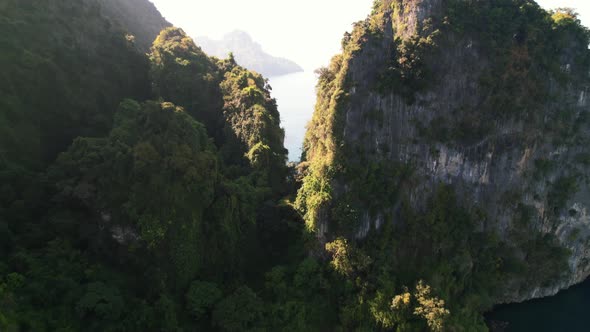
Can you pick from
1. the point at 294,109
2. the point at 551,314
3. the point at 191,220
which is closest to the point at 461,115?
the point at 551,314

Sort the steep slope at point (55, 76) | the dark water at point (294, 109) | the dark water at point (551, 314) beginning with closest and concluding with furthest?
1. the steep slope at point (55, 76)
2. the dark water at point (551, 314)
3. the dark water at point (294, 109)

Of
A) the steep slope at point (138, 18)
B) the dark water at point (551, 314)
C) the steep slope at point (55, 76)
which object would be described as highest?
the steep slope at point (138, 18)

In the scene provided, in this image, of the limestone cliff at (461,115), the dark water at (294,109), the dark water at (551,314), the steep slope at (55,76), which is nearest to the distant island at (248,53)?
the dark water at (294,109)

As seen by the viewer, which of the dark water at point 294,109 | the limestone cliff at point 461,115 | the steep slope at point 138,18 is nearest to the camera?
the limestone cliff at point 461,115

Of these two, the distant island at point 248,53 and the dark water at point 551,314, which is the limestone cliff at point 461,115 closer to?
the dark water at point 551,314

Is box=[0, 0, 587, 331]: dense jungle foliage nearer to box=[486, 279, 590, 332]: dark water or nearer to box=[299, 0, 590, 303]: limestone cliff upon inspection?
box=[299, 0, 590, 303]: limestone cliff

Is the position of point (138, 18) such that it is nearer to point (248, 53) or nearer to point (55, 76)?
point (55, 76)

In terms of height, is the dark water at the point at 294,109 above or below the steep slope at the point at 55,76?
above
